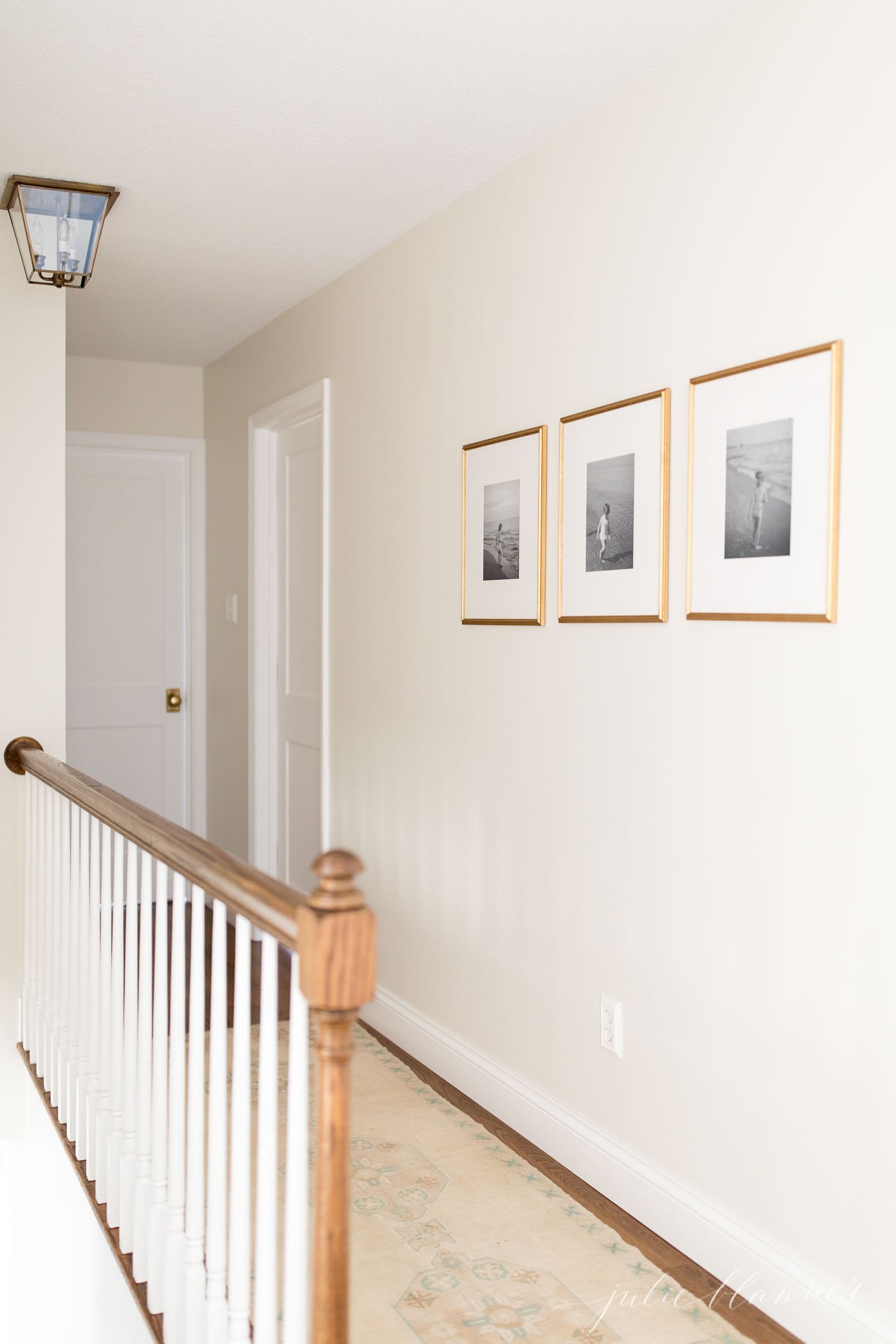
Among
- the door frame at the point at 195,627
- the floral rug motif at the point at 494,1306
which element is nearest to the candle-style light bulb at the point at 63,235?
the door frame at the point at 195,627

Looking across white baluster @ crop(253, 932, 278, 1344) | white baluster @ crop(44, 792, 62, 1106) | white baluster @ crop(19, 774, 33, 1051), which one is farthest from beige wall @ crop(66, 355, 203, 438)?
white baluster @ crop(253, 932, 278, 1344)

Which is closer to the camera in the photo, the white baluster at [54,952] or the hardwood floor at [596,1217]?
the hardwood floor at [596,1217]

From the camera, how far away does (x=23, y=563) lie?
3484 mm

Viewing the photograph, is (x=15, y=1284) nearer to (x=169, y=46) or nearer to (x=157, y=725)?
(x=157, y=725)

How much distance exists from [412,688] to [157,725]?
2.33 m

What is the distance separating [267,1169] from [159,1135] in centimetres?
58

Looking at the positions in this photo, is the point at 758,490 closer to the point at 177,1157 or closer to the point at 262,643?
the point at 177,1157

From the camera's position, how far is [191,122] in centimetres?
274

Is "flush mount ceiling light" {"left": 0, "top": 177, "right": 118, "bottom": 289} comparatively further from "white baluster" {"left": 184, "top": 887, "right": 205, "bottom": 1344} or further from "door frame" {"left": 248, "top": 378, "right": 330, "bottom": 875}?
"white baluster" {"left": 184, "top": 887, "right": 205, "bottom": 1344}

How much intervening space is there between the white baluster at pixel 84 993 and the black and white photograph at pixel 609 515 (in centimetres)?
126

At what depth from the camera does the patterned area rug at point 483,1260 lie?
2.10 meters

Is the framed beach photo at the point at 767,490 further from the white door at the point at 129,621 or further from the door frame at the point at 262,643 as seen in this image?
the white door at the point at 129,621

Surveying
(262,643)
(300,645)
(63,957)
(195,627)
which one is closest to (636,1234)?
(63,957)

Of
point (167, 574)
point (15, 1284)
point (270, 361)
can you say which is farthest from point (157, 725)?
point (15, 1284)
